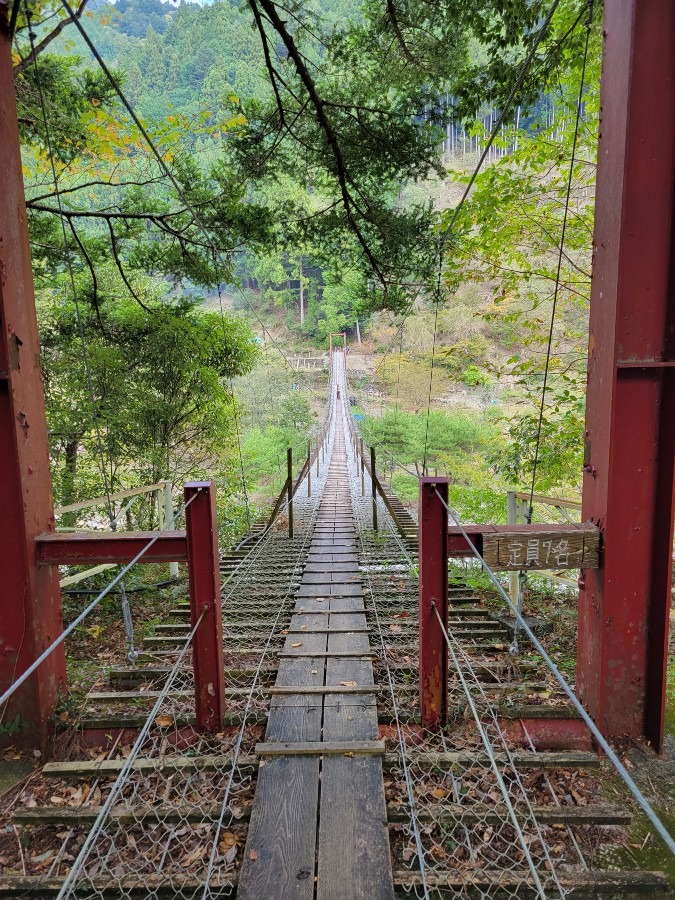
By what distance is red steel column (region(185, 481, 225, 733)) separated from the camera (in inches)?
71.1

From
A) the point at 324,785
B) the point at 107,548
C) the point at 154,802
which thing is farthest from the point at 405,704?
the point at 107,548

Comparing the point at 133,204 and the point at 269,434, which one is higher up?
the point at 133,204

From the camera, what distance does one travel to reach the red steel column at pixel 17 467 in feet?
5.88

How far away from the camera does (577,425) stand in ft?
12.1

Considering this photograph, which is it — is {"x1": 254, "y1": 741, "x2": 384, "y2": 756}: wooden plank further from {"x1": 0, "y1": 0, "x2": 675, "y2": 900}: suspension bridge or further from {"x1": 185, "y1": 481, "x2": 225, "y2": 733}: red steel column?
{"x1": 185, "y1": 481, "x2": 225, "y2": 733}: red steel column

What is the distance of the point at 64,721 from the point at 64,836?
54 cm

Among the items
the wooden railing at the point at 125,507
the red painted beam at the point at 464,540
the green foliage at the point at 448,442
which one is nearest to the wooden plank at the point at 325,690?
the red painted beam at the point at 464,540

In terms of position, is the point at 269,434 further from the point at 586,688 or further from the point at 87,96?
the point at 586,688

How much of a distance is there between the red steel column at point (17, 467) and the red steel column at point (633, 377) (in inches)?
86.2

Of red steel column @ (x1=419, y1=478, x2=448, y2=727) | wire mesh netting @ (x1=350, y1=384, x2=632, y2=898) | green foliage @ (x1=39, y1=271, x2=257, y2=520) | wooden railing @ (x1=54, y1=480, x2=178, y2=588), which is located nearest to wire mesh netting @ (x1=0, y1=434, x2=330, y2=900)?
wire mesh netting @ (x1=350, y1=384, x2=632, y2=898)

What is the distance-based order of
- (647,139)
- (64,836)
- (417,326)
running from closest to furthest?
1. (64,836)
2. (647,139)
3. (417,326)

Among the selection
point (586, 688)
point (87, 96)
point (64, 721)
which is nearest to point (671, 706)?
point (586, 688)

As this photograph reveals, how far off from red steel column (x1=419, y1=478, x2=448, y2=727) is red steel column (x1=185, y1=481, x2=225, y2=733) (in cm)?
79

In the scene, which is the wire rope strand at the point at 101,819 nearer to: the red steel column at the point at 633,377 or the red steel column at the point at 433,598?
the red steel column at the point at 433,598
